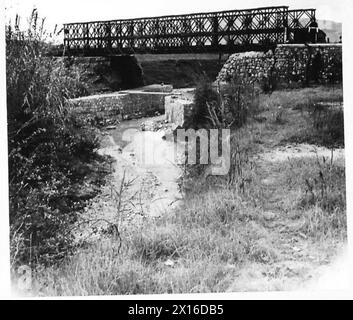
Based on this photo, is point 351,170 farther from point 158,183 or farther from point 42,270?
point 42,270

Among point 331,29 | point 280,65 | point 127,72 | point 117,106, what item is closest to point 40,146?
point 117,106

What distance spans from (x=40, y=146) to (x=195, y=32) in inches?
45.4

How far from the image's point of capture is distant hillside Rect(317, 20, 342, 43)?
2971 millimetres

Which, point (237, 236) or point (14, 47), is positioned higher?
point (14, 47)

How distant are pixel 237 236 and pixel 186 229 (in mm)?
283

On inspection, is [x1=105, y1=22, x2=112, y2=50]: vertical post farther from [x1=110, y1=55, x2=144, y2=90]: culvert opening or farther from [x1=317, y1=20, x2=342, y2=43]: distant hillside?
[x1=317, y1=20, x2=342, y2=43]: distant hillside

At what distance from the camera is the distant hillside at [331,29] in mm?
2971

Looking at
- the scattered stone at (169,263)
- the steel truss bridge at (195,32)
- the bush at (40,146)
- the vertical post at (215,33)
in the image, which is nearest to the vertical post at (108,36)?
the steel truss bridge at (195,32)

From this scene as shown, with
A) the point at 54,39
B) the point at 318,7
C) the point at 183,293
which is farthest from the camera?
the point at 54,39

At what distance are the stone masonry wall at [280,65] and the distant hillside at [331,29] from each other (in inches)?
4.3

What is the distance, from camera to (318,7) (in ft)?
9.85

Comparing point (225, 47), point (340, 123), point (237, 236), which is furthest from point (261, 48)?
point (237, 236)

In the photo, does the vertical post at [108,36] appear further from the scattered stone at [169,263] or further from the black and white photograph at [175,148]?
the scattered stone at [169,263]
